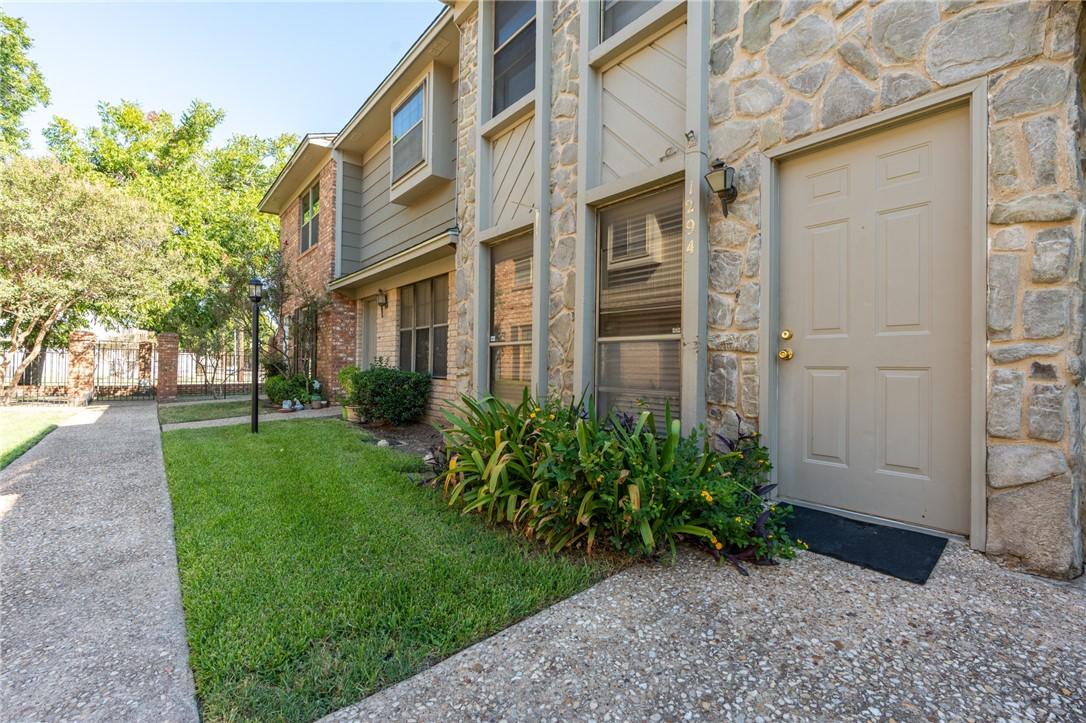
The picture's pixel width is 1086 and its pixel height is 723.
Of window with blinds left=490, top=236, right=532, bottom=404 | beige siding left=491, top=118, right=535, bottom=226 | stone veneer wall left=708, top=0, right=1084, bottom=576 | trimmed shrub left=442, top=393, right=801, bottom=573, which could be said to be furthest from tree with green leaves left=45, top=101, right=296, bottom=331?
stone veneer wall left=708, top=0, right=1084, bottom=576

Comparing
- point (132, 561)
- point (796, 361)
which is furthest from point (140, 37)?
point (796, 361)

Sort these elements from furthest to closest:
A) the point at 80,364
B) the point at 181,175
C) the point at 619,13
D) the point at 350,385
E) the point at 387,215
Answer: the point at 181,175 < the point at 80,364 < the point at 387,215 < the point at 350,385 < the point at 619,13

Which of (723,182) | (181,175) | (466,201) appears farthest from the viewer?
(181,175)

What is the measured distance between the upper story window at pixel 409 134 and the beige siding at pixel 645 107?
440 centimetres

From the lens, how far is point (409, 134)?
814 cm

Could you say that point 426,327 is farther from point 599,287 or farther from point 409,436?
point 599,287

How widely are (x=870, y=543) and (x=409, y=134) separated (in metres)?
8.25

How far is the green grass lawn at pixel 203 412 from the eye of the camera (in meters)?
8.79

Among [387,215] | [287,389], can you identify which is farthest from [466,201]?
[287,389]

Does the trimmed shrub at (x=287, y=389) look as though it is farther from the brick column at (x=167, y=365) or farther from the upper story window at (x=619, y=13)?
the upper story window at (x=619, y=13)

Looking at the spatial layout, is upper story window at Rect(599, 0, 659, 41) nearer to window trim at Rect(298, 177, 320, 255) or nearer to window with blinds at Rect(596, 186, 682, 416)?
window with blinds at Rect(596, 186, 682, 416)

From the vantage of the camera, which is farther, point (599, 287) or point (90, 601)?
point (599, 287)

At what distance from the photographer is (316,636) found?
6.47 feet

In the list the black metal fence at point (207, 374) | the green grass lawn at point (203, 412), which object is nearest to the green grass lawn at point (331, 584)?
the green grass lawn at point (203, 412)
